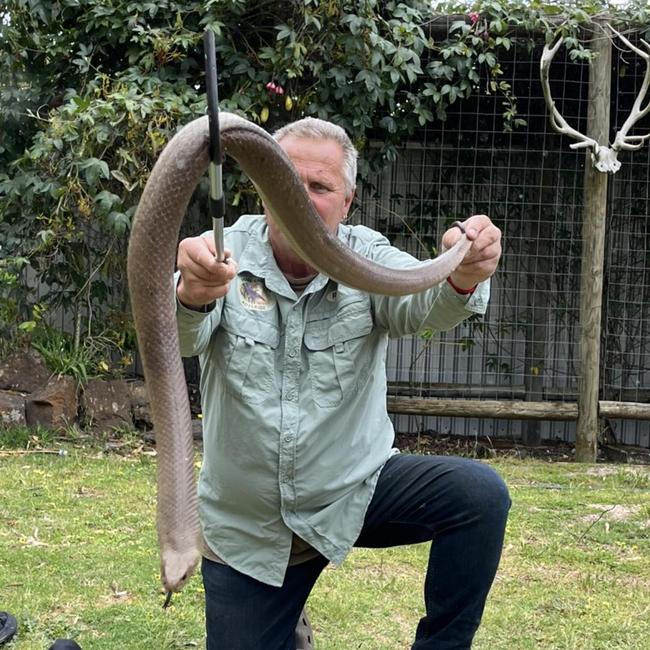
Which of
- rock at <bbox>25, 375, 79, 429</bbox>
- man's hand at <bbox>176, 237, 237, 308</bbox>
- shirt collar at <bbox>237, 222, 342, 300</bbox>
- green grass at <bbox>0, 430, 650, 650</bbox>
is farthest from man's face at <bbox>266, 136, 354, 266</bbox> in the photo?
rock at <bbox>25, 375, 79, 429</bbox>

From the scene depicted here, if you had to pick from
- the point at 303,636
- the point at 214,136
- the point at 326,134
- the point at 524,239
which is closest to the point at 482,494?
the point at 303,636

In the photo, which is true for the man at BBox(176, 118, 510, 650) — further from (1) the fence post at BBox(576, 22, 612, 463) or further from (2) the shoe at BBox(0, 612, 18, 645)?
(1) the fence post at BBox(576, 22, 612, 463)

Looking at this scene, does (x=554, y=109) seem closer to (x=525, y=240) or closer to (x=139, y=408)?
(x=525, y=240)

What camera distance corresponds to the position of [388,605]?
3621mm

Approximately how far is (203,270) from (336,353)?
29.4 inches

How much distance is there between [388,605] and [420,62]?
4211mm

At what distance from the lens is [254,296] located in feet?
8.14

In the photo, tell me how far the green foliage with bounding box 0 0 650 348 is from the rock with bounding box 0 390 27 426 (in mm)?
501

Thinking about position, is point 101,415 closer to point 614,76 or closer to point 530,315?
point 530,315

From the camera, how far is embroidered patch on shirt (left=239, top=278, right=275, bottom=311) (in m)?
2.47

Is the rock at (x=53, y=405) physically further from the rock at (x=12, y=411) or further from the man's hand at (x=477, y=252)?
the man's hand at (x=477, y=252)

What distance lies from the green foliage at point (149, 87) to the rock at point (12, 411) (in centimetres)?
50

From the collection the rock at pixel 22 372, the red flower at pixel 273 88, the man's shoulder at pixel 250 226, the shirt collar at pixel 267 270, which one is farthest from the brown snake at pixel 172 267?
the rock at pixel 22 372

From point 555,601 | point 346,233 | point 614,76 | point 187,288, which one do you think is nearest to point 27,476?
point 555,601
